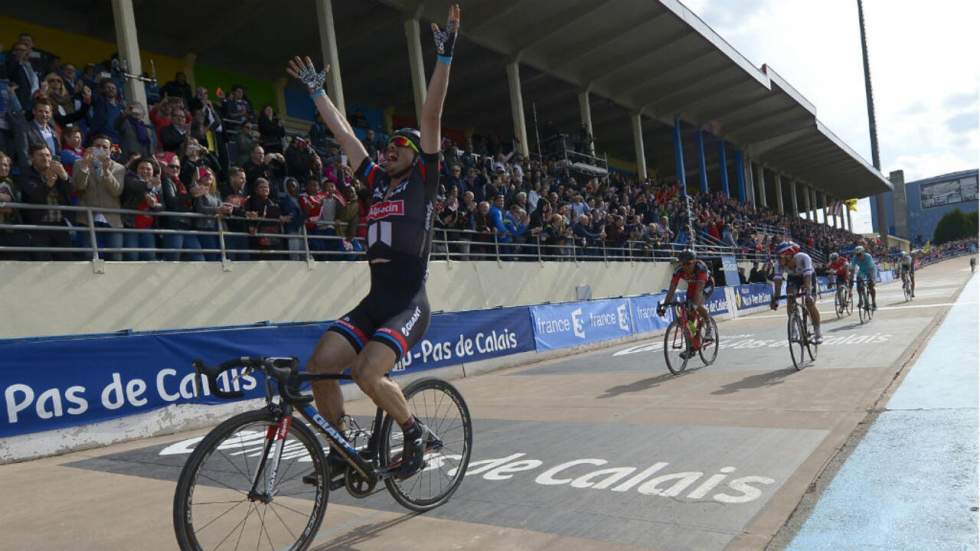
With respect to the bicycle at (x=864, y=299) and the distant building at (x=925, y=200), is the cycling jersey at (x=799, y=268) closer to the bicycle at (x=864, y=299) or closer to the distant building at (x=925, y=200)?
the bicycle at (x=864, y=299)

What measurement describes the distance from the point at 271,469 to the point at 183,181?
799 centimetres

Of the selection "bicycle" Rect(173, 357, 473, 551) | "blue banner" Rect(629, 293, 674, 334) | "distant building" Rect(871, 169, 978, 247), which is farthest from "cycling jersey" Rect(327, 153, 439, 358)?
"distant building" Rect(871, 169, 978, 247)

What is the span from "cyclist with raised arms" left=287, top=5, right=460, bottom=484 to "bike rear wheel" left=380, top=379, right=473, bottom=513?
0.14 meters

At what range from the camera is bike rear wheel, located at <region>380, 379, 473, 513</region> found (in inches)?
148

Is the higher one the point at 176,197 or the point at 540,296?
the point at 176,197

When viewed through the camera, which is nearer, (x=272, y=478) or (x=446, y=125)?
(x=272, y=478)

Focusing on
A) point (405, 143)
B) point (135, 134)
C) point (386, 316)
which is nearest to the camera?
point (386, 316)

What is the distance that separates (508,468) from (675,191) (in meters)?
26.9

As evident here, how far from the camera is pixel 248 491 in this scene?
3188 millimetres

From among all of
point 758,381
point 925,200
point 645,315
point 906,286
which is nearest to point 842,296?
point 645,315

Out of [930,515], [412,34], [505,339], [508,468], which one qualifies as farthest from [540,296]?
[930,515]

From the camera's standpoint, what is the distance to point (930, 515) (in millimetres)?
3316

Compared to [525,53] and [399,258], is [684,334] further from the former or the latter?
[525,53]

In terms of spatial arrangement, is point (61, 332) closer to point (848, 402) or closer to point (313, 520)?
point (313, 520)
